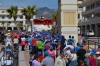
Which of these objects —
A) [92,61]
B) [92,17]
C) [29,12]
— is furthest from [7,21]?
[92,61]

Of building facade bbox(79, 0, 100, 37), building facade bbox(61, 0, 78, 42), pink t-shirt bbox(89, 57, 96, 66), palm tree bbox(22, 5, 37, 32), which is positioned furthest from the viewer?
palm tree bbox(22, 5, 37, 32)

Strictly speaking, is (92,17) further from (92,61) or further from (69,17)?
(92,61)

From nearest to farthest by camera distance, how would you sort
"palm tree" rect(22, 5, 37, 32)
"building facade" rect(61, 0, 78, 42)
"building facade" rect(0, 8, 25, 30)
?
"building facade" rect(61, 0, 78, 42), "palm tree" rect(22, 5, 37, 32), "building facade" rect(0, 8, 25, 30)

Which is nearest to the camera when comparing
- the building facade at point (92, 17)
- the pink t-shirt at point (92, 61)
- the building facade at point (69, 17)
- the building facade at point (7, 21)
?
the pink t-shirt at point (92, 61)

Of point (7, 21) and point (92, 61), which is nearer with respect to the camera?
point (92, 61)

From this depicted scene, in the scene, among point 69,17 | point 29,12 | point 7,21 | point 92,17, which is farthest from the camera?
point 7,21

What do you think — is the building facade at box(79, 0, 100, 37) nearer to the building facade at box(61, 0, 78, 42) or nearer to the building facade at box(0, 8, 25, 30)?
the building facade at box(61, 0, 78, 42)

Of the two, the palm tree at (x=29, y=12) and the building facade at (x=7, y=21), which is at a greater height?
the palm tree at (x=29, y=12)

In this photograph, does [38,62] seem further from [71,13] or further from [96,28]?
[96,28]

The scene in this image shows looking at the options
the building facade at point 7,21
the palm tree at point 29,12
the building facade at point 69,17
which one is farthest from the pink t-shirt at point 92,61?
the building facade at point 7,21

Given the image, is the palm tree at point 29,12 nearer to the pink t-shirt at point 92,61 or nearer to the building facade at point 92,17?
the building facade at point 92,17

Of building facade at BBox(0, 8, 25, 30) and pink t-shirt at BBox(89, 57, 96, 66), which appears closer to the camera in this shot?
pink t-shirt at BBox(89, 57, 96, 66)

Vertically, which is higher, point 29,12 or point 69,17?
point 69,17

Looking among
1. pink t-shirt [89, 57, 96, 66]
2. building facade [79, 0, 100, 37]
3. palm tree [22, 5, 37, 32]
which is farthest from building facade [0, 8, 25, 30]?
pink t-shirt [89, 57, 96, 66]
